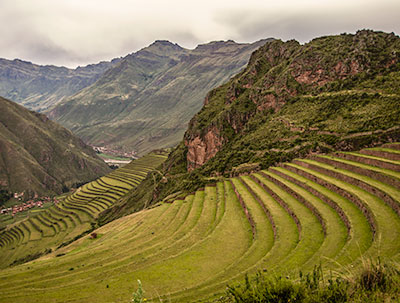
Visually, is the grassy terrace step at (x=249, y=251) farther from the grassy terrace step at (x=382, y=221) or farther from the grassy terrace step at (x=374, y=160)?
the grassy terrace step at (x=374, y=160)

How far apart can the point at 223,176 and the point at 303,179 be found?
65.4ft

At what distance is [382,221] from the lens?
1585 centimetres

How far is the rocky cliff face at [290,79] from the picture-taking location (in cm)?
4766

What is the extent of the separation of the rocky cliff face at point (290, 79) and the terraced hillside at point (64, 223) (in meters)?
39.5

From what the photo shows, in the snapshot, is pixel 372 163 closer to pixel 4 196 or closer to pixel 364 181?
pixel 364 181

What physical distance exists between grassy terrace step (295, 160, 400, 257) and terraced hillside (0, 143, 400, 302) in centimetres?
5

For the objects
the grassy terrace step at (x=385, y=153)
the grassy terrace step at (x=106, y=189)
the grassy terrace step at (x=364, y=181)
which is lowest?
the grassy terrace step at (x=364, y=181)

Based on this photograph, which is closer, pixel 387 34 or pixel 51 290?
pixel 51 290

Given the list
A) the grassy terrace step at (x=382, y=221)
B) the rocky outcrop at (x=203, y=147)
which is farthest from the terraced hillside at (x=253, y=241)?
the rocky outcrop at (x=203, y=147)

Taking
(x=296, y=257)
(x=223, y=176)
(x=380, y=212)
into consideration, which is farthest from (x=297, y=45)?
(x=296, y=257)

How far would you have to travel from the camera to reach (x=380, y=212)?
17.0m

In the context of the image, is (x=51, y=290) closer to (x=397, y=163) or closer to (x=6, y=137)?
(x=397, y=163)

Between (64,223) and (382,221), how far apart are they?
299 feet

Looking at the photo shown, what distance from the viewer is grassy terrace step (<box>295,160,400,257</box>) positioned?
42.7 ft
